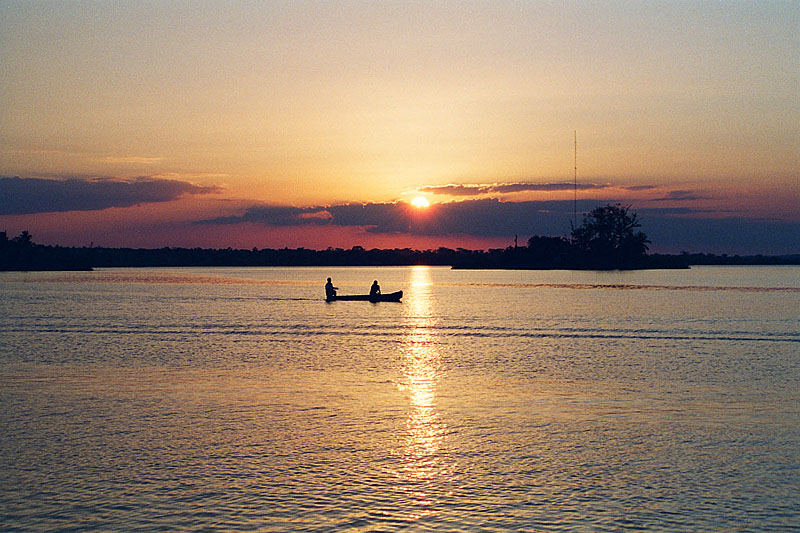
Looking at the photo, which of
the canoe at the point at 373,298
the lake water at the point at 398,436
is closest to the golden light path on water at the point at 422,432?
the lake water at the point at 398,436

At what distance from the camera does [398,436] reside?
1691 centimetres

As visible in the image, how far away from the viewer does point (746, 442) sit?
1633 centimetres

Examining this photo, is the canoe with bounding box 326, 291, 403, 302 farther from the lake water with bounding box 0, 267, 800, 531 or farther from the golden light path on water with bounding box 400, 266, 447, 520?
the golden light path on water with bounding box 400, 266, 447, 520

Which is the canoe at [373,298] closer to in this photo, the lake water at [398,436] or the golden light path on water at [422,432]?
the lake water at [398,436]

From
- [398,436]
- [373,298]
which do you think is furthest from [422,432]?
[373,298]

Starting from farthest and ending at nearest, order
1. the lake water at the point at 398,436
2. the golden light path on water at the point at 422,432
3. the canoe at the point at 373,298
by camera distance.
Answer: the canoe at the point at 373,298, the golden light path on water at the point at 422,432, the lake water at the point at 398,436

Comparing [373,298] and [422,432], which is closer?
[422,432]

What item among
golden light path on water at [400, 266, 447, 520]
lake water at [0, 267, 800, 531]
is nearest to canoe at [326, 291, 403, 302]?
lake water at [0, 267, 800, 531]

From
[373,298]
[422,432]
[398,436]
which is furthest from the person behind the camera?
[373,298]

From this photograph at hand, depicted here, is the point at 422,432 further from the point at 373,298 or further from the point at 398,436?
the point at 373,298

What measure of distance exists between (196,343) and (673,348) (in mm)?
22825

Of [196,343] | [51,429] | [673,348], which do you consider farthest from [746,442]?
[196,343]

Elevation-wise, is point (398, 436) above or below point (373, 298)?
below

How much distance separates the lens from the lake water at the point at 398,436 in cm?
1201
